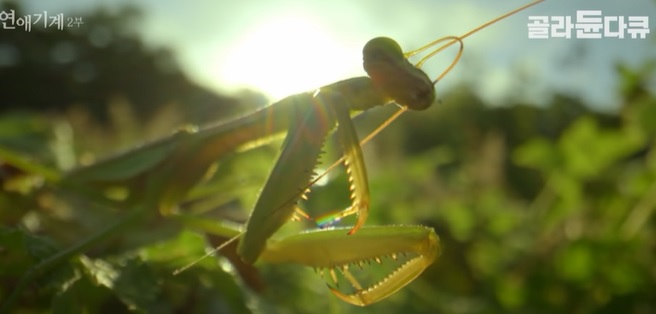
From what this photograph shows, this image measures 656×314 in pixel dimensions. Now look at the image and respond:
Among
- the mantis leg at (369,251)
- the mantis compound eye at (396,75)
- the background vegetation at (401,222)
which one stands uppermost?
the mantis compound eye at (396,75)

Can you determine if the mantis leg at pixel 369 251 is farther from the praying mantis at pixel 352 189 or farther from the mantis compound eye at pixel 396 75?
the mantis compound eye at pixel 396 75

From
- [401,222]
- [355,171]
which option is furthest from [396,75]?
[401,222]

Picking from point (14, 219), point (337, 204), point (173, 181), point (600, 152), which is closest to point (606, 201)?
point (600, 152)

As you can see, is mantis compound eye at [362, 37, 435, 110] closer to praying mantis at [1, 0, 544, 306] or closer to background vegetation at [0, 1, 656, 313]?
praying mantis at [1, 0, 544, 306]

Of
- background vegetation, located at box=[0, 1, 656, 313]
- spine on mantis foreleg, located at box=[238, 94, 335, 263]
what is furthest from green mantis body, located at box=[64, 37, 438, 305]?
background vegetation, located at box=[0, 1, 656, 313]

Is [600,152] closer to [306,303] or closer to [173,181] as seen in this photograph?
[306,303]

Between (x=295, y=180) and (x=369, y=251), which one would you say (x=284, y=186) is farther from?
(x=369, y=251)

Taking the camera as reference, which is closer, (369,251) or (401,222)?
(369,251)

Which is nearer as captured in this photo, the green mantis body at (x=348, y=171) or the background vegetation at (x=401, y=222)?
the green mantis body at (x=348, y=171)

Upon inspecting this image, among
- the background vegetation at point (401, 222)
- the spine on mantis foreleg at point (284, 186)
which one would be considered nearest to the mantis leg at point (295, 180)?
the spine on mantis foreleg at point (284, 186)
